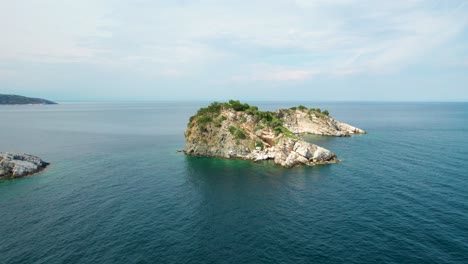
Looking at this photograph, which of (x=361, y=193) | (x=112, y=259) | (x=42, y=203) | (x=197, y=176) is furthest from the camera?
(x=197, y=176)

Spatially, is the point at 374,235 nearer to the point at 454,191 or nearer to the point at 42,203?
the point at 454,191

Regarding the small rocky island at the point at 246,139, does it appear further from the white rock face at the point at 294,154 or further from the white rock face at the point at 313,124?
the white rock face at the point at 313,124

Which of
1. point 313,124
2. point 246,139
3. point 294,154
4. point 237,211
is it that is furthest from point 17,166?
point 313,124

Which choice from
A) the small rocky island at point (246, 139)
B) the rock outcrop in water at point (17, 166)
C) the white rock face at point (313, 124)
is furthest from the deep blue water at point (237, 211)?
the white rock face at point (313, 124)

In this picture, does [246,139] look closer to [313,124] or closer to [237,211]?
[237,211]

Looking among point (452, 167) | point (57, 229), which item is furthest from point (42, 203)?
point (452, 167)
